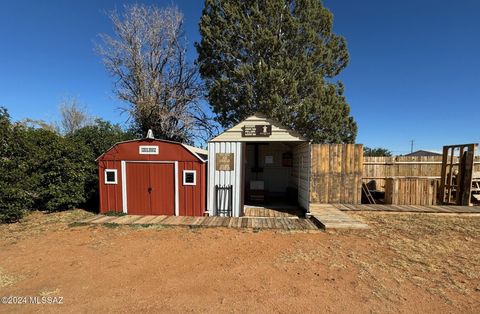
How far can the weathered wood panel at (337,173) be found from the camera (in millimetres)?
9820

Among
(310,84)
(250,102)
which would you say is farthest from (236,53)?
(310,84)

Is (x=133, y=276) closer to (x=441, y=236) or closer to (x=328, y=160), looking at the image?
(x=441, y=236)

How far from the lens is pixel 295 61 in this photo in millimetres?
12906

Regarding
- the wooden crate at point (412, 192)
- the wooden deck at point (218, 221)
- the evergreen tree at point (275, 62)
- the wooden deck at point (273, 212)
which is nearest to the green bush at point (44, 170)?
the wooden deck at point (218, 221)

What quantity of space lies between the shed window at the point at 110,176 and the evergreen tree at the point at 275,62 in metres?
7.22

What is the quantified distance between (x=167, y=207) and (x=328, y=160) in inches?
263

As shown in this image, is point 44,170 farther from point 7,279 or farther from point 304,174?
point 304,174

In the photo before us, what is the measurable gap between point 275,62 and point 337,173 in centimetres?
709

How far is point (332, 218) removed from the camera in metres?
7.61

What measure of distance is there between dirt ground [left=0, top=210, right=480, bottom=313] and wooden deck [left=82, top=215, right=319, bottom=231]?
1.21 feet

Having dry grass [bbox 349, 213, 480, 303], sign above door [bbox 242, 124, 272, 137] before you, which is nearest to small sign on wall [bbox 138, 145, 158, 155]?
sign above door [bbox 242, 124, 272, 137]

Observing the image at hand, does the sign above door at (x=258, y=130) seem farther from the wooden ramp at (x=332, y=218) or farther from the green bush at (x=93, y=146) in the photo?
the green bush at (x=93, y=146)

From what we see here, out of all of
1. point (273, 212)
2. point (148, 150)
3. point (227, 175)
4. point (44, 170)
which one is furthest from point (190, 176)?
point (44, 170)

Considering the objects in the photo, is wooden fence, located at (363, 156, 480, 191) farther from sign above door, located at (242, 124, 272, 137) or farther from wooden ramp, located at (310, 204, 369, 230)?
sign above door, located at (242, 124, 272, 137)
